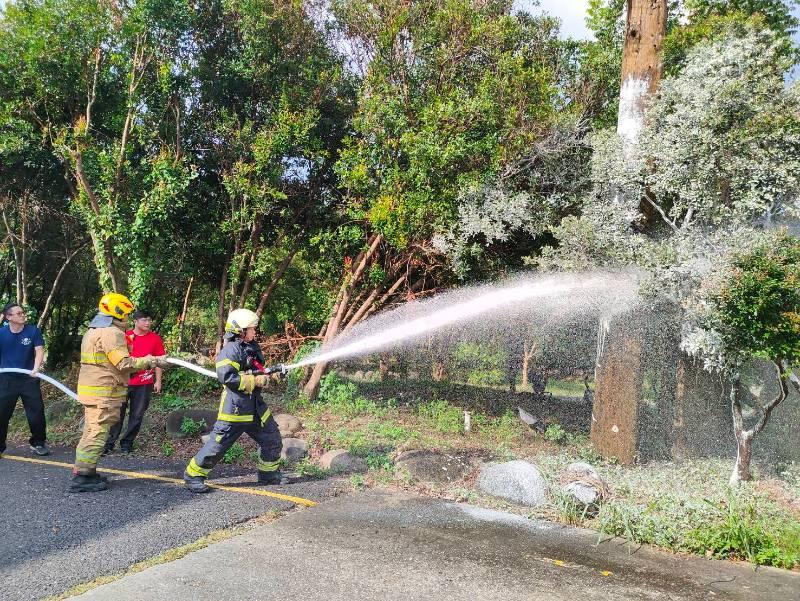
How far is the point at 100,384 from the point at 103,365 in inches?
7.5

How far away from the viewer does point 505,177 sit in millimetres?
8898

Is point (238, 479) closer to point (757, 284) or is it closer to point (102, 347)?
point (102, 347)

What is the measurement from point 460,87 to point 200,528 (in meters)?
7.28

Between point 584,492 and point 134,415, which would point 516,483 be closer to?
point 584,492

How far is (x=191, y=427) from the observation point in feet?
26.9

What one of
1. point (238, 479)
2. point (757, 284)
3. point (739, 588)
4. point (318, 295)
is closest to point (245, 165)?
point (318, 295)

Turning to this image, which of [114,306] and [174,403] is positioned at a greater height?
[114,306]

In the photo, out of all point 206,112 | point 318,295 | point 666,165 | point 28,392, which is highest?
point 206,112

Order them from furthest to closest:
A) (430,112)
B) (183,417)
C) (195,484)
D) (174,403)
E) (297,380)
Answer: (297,380)
(174,403)
(430,112)
(183,417)
(195,484)

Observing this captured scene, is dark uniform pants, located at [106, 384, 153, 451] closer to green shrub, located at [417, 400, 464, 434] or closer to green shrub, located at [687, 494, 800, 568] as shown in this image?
green shrub, located at [417, 400, 464, 434]

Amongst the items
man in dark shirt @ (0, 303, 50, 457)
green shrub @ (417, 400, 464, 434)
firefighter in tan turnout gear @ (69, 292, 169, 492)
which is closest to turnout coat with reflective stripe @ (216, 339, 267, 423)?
firefighter in tan turnout gear @ (69, 292, 169, 492)

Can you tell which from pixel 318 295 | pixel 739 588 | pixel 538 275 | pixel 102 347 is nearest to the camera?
pixel 739 588

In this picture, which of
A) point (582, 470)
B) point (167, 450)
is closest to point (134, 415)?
point (167, 450)

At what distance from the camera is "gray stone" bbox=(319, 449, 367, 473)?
6.79 m
